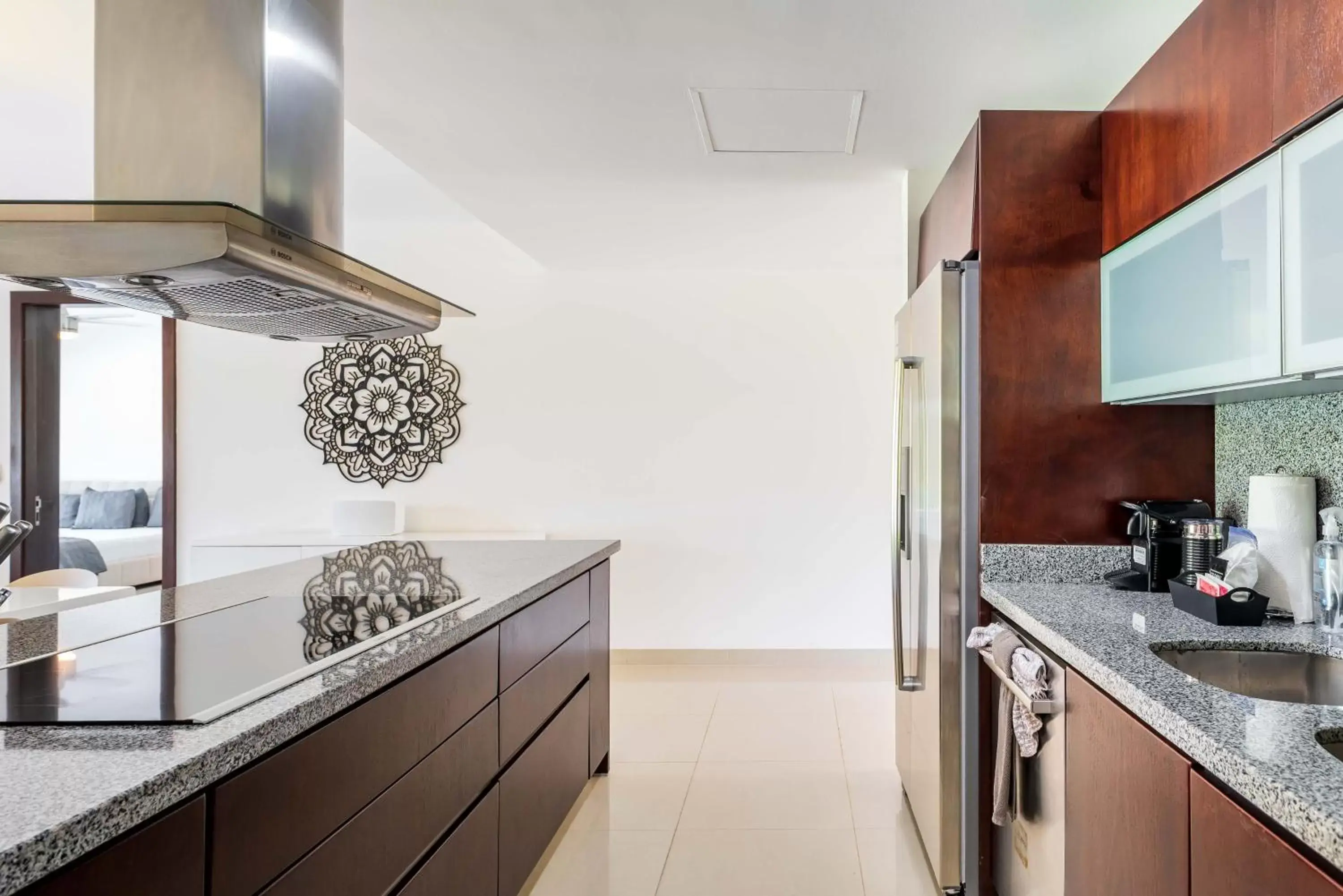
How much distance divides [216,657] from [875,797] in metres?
2.33

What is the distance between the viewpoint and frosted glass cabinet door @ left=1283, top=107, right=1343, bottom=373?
1.25 m

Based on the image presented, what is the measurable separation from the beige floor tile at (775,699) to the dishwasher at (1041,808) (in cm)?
190

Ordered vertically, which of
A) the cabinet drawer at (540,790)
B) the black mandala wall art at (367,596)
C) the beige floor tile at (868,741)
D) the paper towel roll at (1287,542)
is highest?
the paper towel roll at (1287,542)

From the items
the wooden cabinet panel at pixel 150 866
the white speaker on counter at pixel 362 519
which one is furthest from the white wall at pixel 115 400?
the wooden cabinet panel at pixel 150 866

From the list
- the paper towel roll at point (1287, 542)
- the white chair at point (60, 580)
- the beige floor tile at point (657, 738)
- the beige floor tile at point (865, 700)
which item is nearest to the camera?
the paper towel roll at point (1287, 542)

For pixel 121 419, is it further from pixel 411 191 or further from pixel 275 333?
pixel 275 333

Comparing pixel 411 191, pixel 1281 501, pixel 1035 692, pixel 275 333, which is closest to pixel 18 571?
pixel 411 191

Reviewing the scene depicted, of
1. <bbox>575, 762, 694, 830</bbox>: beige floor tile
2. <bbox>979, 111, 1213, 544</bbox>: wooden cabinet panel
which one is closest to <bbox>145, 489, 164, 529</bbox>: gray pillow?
<bbox>575, 762, 694, 830</bbox>: beige floor tile

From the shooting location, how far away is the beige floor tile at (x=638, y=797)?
272cm

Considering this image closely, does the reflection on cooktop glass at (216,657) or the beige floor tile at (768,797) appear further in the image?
the beige floor tile at (768,797)

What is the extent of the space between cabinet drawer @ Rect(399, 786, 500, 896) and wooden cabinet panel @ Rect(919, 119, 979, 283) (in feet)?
6.39

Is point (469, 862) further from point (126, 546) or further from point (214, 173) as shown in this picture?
point (126, 546)

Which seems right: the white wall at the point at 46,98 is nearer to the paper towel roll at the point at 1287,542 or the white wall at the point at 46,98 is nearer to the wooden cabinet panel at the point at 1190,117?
the wooden cabinet panel at the point at 1190,117

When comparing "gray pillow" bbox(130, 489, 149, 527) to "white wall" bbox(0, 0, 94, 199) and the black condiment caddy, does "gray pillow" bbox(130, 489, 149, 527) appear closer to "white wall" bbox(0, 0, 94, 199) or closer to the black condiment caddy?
"white wall" bbox(0, 0, 94, 199)
